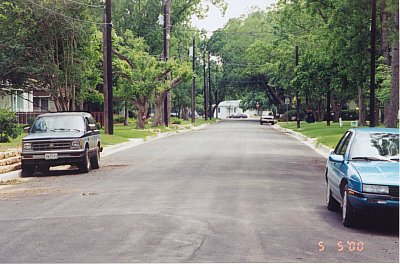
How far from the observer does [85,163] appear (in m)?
21.6

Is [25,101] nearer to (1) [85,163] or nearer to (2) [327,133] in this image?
(2) [327,133]

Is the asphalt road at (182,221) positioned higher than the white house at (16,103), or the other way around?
the white house at (16,103)

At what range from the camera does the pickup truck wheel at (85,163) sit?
70.6ft

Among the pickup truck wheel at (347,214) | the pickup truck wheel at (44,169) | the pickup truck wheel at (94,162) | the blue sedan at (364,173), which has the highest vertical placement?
the blue sedan at (364,173)

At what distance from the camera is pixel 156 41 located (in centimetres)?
7750

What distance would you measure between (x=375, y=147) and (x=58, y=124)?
41.5 ft

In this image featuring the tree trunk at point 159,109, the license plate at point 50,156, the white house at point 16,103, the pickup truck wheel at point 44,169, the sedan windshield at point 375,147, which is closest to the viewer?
the sedan windshield at point 375,147

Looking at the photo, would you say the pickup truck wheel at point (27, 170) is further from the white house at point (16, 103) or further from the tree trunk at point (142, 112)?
the tree trunk at point (142, 112)

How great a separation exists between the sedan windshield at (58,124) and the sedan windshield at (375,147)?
1178 cm

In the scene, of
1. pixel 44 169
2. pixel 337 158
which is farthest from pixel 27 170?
pixel 337 158

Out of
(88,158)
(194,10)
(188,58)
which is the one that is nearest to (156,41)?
(194,10)

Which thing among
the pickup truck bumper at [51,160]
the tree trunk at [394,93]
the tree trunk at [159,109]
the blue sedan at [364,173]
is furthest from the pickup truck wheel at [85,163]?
the tree trunk at [159,109]

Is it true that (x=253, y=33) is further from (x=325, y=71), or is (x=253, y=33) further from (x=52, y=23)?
(x=52, y=23)

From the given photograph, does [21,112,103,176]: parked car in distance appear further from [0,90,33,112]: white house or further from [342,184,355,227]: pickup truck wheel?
[0,90,33,112]: white house
